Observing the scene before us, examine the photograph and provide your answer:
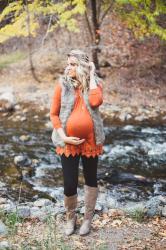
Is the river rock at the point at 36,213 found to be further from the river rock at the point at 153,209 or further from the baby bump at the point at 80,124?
the baby bump at the point at 80,124

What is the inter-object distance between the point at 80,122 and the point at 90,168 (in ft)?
1.96

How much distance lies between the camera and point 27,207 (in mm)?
6516

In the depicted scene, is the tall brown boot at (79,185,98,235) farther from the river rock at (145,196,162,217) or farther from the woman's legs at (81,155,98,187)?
the river rock at (145,196,162,217)

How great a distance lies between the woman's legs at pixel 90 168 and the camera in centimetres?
521

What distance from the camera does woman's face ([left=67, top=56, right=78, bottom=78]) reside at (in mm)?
4973

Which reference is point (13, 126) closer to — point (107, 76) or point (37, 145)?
point (37, 145)

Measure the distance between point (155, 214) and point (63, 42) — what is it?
13.2 metres

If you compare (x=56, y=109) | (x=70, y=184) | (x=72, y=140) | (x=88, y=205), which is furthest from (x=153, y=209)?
(x=56, y=109)

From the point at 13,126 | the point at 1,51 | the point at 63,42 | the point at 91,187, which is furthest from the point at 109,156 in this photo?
Result: the point at 1,51

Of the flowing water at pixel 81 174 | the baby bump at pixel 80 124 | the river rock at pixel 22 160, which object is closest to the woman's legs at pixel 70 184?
the baby bump at pixel 80 124

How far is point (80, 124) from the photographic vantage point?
5.01 metres

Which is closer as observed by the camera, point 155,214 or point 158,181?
point 155,214

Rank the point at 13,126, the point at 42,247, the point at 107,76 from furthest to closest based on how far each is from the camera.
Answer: the point at 107,76 → the point at 13,126 → the point at 42,247

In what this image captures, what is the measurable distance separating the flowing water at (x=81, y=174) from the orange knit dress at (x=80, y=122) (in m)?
2.65
